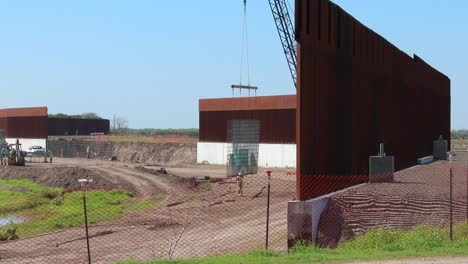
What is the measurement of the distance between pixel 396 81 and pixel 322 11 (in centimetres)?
1181

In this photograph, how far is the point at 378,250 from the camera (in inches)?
456

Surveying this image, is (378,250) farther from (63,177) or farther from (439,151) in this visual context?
(63,177)

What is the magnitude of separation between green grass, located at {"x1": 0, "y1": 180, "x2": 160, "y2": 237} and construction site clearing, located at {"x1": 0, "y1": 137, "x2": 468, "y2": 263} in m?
1.12

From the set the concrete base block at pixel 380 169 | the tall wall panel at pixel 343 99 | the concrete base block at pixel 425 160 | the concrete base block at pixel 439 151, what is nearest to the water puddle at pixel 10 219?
the tall wall panel at pixel 343 99

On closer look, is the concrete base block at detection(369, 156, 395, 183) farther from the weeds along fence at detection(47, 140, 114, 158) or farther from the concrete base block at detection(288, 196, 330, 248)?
the weeds along fence at detection(47, 140, 114, 158)

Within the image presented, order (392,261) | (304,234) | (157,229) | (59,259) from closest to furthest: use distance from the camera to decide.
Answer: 1. (392,261)
2. (304,234)
3. (59,259)
4. (157,229)

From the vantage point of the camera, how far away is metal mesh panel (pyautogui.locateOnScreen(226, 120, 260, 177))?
4250cm

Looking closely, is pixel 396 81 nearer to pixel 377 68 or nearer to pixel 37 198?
pixel 377 68

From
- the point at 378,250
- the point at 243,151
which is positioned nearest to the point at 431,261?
the point at 378,250

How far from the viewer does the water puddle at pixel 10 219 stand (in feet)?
91.4

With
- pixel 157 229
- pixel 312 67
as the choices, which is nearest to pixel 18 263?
pixel 157 229

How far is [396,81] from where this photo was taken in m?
27.6

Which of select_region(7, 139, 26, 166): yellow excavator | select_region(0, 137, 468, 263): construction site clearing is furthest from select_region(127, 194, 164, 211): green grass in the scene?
select_region(7, 139, 26, 166): yellow excavator

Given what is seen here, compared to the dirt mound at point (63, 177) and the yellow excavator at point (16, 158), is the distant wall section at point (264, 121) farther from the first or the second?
the yellow excavator at point (16, 158)
